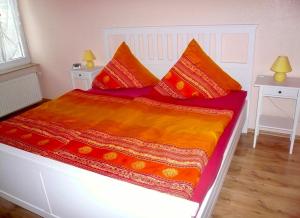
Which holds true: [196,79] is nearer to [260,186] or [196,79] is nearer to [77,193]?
[260,186]

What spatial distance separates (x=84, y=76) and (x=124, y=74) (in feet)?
2.66

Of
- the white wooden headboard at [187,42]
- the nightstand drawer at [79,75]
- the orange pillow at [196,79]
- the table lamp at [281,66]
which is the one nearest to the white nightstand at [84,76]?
the nightstand drawer at [79,75]

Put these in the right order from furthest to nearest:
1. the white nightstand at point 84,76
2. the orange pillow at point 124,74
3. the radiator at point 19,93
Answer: the radiator at point 19,93
the white nightstand at point 84,76
the orange pillow at point 124,74

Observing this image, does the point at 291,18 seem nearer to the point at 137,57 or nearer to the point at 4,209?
the point at 137,57

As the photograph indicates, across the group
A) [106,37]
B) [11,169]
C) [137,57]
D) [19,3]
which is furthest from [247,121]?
[19,3]

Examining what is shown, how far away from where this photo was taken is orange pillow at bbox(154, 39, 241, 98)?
2.87 meters

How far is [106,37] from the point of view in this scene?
3795 mm

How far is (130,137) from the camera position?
2.09 metres

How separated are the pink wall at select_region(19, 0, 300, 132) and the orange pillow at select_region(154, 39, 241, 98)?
382 mm

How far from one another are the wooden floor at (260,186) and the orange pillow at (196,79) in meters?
0.75

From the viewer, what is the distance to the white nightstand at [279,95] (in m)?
2.69

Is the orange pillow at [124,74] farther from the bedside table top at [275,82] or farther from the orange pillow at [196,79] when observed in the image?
the bedside table top at [275,82]

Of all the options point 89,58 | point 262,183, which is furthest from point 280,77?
point 89,58

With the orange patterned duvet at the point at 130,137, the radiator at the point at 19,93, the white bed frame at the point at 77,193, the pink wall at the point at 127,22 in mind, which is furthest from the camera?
Answer: the radiator at the point at 19,93
